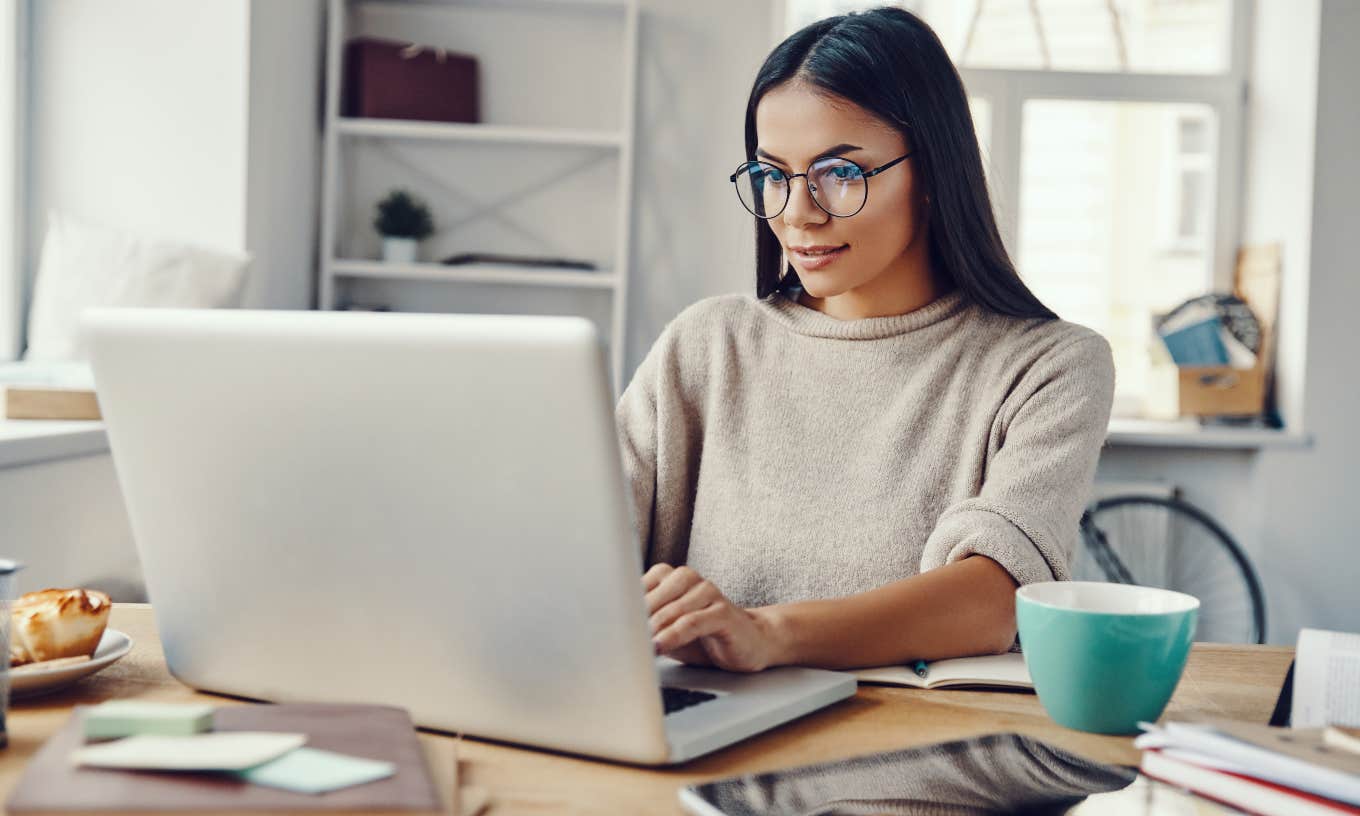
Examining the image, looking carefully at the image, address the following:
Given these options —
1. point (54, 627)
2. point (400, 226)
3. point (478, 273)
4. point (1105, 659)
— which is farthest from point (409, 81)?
point (1105, 659)

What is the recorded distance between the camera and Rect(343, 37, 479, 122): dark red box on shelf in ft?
11.6

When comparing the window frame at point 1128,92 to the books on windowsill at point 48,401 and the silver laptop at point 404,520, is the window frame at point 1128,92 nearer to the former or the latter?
the books on windowsill at point 48,401

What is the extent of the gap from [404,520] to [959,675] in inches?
17.8

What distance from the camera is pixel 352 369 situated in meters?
0.69

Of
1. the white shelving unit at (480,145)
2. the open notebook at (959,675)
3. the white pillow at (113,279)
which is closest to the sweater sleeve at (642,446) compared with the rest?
the open notebook at (959,675)

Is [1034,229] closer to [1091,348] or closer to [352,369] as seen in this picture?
[1091,348]

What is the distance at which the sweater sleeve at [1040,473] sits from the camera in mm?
1097

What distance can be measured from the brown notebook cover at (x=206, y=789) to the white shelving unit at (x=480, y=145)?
285 cm

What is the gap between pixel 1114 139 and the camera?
12.9ft

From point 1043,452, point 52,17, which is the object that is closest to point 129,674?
point 1043,452

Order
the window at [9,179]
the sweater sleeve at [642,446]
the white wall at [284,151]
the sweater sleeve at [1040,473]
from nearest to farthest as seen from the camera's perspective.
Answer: the sweater sleeve at [1040,473]
the sweater sleeve at [642,446]
the window at [9,179]
the white wall at [284,151]

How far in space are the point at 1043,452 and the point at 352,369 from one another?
0.72 metres

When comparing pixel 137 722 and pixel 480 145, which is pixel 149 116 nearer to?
pixel 480 145

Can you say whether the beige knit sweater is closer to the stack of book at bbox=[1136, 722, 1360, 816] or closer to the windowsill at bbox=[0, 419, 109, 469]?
the stack of book at bbox=[1136, 722, 1360, 816]
